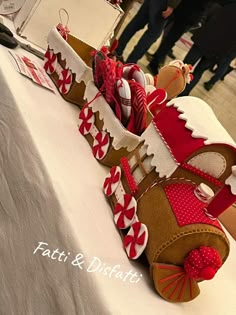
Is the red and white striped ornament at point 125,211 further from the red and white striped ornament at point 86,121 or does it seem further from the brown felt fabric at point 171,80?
the brown felt fabric at point 171,80

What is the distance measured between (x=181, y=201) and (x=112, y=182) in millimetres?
148

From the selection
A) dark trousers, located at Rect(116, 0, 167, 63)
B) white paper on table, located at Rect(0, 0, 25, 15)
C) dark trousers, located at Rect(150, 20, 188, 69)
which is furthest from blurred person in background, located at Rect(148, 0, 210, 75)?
white paper on table, located at Rect(0, 0, 25, 15)

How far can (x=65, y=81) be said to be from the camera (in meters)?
0.90

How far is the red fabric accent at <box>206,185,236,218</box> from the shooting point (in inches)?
19.9

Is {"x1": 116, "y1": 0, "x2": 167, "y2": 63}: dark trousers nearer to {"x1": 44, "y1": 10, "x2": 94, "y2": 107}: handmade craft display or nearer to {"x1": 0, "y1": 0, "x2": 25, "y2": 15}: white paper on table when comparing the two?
{"x1": 0, "y1": 0, "x2": 25, "y2": 15}: white paper on table

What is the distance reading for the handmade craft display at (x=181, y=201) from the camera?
500 millimetres

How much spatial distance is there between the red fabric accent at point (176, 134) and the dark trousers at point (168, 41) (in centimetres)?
256

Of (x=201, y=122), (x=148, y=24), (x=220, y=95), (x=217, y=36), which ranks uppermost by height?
(x=217, y=36)

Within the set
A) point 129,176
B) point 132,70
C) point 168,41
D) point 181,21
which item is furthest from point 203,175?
point 168,41

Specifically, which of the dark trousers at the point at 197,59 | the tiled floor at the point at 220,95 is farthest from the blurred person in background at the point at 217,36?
the tiled floor at the point at 220,95

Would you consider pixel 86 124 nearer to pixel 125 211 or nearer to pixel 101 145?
pixel 101 145

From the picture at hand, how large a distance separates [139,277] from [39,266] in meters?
0.13

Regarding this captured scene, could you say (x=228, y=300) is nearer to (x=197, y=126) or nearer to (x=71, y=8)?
(x=197, y=126)

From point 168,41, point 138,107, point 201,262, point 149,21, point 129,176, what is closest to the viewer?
point 201,262
